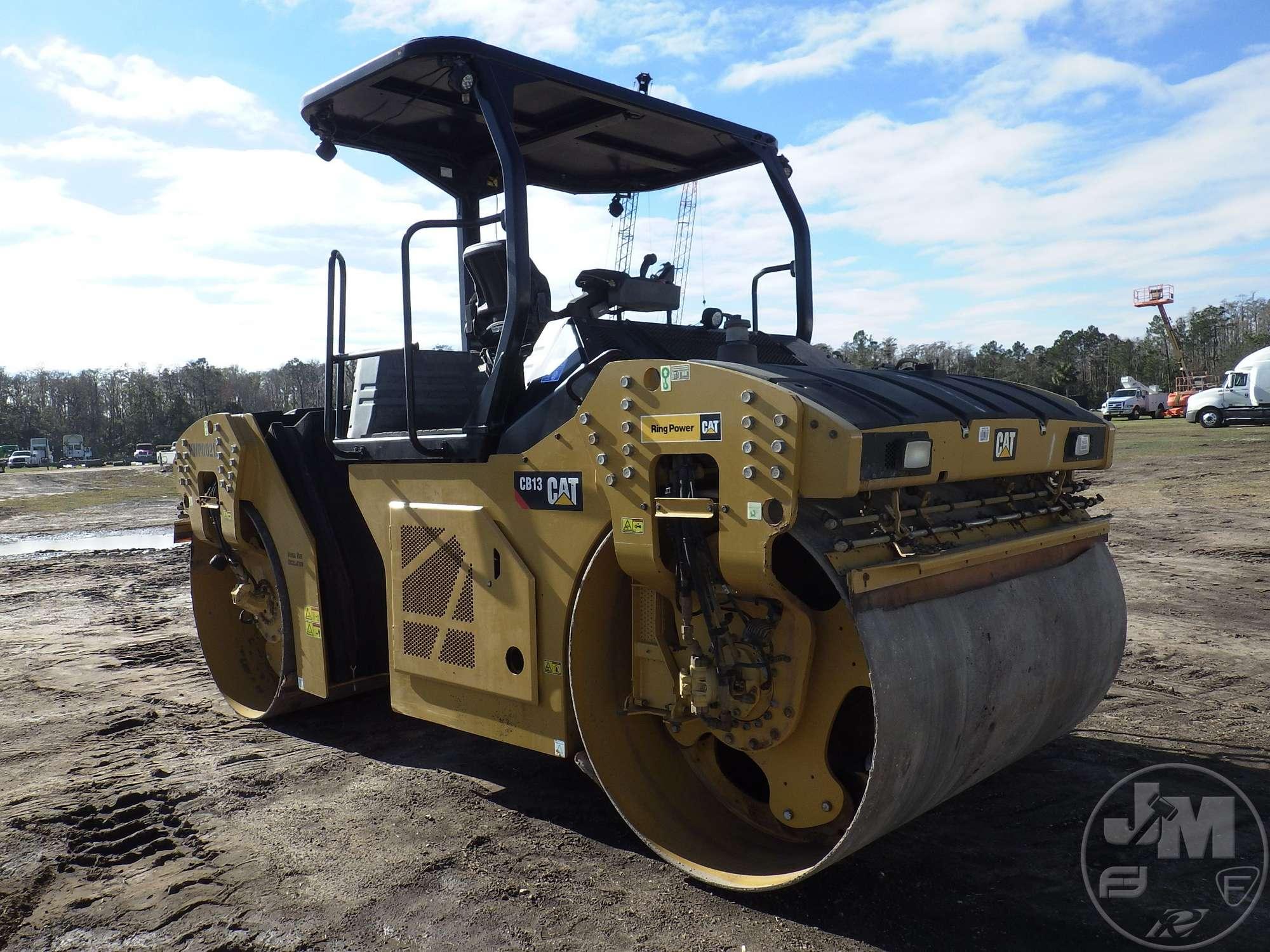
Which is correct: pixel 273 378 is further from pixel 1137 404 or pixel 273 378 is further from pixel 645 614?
pixel 645 614

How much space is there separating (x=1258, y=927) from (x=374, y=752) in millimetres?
3674

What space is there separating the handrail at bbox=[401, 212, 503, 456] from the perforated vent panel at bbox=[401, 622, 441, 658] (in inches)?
28.2

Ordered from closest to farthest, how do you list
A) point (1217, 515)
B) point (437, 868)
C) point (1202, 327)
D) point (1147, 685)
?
point (437, 868) → point (1147, 685) → point (1217, 515) → point (1202, 327)

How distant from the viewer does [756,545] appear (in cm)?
292

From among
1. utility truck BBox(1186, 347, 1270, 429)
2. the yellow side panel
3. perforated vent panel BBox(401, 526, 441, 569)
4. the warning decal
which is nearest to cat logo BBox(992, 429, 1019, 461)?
the yellow side panel

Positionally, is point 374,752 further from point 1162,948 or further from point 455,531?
point 1162,948

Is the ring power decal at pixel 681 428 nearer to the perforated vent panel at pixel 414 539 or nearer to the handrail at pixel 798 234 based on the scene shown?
the perforated vent panel at pixel 414 539

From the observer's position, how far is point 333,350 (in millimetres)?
4711

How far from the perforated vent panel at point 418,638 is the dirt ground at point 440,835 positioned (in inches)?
25.2

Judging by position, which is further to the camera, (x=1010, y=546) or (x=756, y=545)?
(x=1010, y=546)

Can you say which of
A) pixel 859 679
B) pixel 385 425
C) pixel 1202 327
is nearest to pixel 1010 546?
A: pixel 859 679

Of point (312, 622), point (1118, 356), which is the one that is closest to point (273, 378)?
point (1118, 356)

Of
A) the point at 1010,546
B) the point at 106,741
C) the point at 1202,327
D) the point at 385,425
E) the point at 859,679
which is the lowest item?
the point at 106,741

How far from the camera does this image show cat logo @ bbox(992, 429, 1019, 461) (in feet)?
11.2
